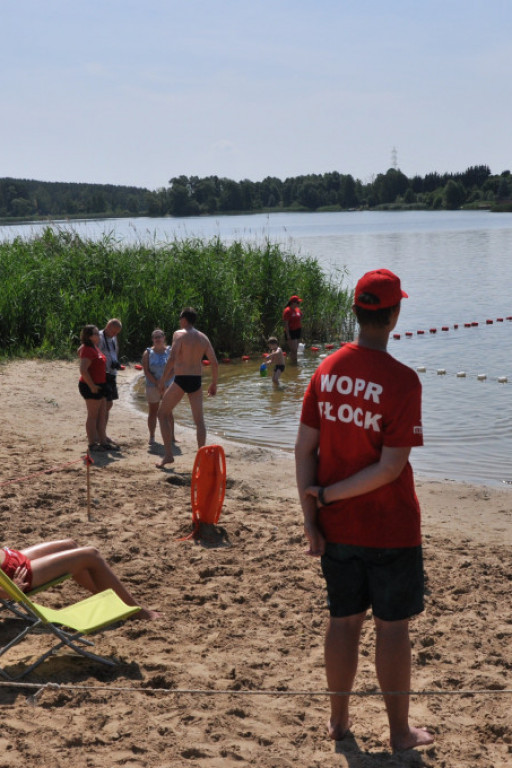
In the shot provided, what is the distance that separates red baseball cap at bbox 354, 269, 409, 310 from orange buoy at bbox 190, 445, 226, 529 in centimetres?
Result: 370

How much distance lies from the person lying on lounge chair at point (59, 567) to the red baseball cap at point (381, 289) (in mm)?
2425

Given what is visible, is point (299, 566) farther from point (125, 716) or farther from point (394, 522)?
point (394, 522)

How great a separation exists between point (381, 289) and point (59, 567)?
2.57 m

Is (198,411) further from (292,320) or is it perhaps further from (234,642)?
(292,320)

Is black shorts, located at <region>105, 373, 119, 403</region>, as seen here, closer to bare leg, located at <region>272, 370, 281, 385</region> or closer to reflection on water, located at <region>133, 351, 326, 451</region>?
reflection on water, located at <region>133, 351, 326, 451</region>

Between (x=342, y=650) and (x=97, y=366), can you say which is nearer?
(x=342, y=650)

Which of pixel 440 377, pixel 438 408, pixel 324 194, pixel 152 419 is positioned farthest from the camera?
pixel 324 194

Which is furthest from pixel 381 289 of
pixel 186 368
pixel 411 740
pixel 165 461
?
pixel 165 461

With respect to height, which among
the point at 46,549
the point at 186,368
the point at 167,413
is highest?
the point at 186,368

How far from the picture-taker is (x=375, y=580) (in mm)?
3334

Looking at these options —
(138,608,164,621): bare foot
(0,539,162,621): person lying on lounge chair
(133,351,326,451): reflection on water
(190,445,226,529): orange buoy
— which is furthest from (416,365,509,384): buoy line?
(0,539,162,621): person lying on lounge chair

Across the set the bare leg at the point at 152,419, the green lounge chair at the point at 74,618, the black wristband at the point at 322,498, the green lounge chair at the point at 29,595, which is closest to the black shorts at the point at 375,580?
the black wristband at the point at 322,498

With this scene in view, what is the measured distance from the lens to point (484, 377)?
17656mm

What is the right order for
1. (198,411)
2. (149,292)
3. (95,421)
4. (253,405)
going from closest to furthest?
(198,411) → (95,421) → (253,405) → (149,292)
